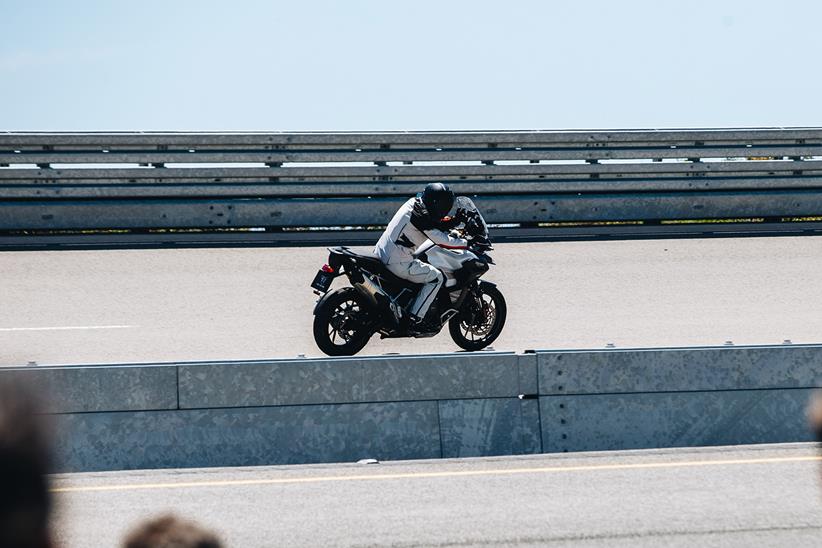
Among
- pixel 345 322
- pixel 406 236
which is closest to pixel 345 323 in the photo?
pixel 345 322

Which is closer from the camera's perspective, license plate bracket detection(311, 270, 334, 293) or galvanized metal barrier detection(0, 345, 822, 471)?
galvanized metal barrier detection(0, 345, 822, 471)

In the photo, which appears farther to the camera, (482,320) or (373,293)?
(482,320)

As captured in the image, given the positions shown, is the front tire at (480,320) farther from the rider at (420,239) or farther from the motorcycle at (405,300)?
the rider at (420,239)

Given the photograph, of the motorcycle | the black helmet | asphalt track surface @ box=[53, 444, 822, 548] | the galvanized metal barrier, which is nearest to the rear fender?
the motorcycle

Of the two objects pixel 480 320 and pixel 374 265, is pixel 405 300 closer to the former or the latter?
pixel 374 265

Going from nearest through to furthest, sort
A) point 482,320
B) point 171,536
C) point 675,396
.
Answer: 1. point 171,536
2. point 675,396
3. point 482,320

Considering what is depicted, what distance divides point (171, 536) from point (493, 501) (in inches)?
222

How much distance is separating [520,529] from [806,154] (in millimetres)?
15210

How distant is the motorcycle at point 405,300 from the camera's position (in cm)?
1045

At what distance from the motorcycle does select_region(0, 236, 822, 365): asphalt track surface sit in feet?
1.66

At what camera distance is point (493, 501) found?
708cm

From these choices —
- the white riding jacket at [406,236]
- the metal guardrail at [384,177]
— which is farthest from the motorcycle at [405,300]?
the metal guardrail at [384,177]

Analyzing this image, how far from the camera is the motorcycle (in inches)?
411

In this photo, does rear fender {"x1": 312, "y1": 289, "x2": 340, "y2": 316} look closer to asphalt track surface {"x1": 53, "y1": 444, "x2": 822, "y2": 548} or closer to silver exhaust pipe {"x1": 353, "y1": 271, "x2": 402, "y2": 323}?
silver exhaust pipe {"x1": 353, "y1": 271, "x2": 402, "y2": 323}
